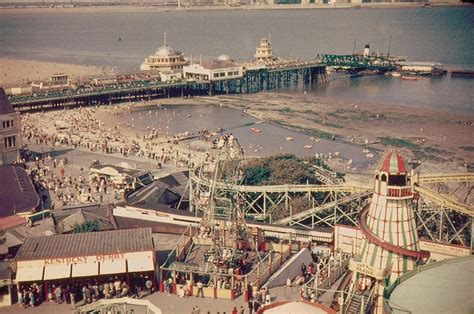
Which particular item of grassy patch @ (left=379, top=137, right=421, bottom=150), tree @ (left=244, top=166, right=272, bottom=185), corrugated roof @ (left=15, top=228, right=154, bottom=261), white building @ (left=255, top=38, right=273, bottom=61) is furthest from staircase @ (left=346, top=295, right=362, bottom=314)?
white building @ (left=255, top=38, right=273, bottom=61)

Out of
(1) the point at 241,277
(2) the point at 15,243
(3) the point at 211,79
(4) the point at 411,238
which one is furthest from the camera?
(3) the point at 211,79

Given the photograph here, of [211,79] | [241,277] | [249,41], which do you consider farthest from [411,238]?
[249,41]

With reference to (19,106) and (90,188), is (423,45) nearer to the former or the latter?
(19,106)

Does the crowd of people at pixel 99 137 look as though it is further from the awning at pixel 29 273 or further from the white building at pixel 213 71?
the white building at pixel 213 71

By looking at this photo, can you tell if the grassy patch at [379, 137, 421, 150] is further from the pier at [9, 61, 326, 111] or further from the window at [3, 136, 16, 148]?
the pier at [9, 61, 326, 111]

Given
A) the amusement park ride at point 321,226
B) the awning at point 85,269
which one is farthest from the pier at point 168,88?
the awning at point 85,269

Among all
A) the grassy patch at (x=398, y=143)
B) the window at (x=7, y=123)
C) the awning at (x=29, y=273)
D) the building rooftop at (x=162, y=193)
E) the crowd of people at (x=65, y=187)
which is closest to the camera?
the awning at (x=29, y=273)
